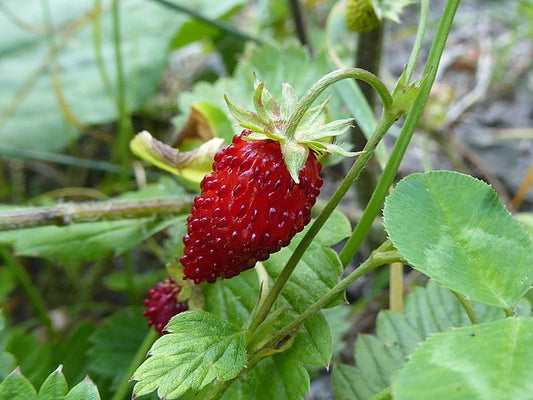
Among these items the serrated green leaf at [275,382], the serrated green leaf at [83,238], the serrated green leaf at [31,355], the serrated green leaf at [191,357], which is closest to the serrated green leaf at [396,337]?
the serrated green leaf at [275,382]

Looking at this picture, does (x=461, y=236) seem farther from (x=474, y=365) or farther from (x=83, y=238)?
(x=83, y=238)

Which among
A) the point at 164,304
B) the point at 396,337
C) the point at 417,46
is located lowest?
the point at 396,337

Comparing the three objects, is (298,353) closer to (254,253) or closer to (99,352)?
(254,253)

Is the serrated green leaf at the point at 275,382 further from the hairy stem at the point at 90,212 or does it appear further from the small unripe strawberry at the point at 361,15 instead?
the small unripe strawberry at the point at 361,15

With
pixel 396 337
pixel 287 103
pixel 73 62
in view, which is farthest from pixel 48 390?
pixel 73 62

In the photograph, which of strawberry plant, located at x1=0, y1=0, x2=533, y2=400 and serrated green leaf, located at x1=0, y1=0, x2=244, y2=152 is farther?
serrated green leaf, located at x1=0, y1=0, x2=244, y2=152

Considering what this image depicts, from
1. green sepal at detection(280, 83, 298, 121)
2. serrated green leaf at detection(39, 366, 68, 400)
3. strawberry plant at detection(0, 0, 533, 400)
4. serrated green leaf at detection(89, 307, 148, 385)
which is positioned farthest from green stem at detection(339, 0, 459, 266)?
serrated green leaf at detection(89, 307, 148, 385)

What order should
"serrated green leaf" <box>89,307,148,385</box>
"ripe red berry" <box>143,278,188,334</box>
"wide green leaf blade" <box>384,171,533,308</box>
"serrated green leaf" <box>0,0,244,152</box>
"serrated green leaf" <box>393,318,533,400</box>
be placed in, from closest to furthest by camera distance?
"serrated green leaf" <box>393,318,533,400</box> → "wide green leaf blade" <box>384,171,533,308</box> → "ripe red berry" <box>143,278,188,334</box> → "serrated green leaf" <box>89,307,148,385</box> → "serrated green leaf" <box>0,0,244,152</box>

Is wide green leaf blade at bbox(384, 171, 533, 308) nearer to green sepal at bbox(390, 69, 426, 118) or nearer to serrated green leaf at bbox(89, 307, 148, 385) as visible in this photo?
green sepal at bbox(390, 69, 426, 118)
